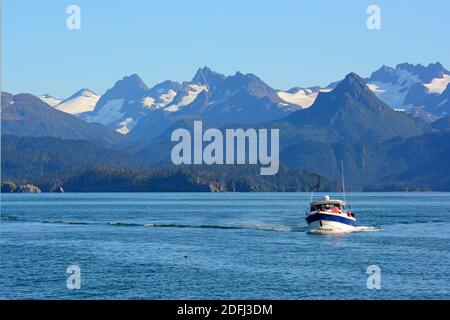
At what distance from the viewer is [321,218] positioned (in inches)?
6063

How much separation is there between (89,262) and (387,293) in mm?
39490

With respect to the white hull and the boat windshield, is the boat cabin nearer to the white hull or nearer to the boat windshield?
the boat windshield

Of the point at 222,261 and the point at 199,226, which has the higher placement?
the point at 199,226

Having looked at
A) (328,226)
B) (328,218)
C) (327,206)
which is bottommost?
(328,226)

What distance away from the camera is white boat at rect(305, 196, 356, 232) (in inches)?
6063

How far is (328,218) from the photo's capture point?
154125mm

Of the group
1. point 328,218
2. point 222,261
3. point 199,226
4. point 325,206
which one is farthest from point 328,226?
point 222,261

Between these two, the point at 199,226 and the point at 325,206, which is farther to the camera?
the point at 199,226

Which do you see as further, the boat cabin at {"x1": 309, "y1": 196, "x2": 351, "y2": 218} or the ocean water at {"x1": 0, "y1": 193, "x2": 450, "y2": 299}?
the boat cabin at {"x1": 309, "y1": 196, "x2": 351, "y2": 218}

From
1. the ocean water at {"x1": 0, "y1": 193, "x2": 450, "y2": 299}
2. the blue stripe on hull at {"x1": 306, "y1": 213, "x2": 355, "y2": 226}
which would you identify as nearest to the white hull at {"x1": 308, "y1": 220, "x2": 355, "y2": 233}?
the blue stripe on hull at {"x1": 306, "y1": 213, "x2": 355, "y2": 226}

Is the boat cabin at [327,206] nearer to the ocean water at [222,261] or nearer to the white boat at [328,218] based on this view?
the white boat at [328,218]

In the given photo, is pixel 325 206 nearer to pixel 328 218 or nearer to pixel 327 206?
pixel 327 206

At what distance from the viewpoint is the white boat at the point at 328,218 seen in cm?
15400
